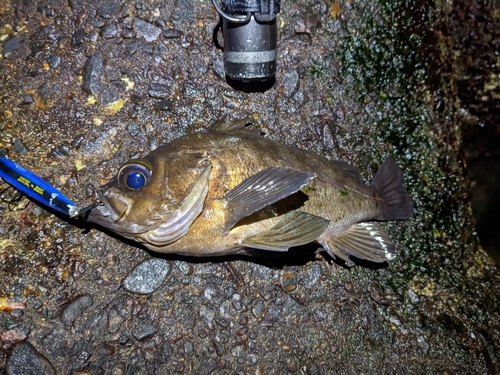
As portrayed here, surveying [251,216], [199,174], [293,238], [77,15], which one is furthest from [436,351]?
[77,15]

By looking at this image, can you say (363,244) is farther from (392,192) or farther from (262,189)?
(262,189)

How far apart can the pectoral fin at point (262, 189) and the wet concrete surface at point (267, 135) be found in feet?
2.57

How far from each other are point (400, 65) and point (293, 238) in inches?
75.5

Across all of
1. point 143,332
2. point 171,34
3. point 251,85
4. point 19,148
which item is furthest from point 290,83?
point 143,332

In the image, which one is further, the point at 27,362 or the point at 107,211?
the point at 27,362

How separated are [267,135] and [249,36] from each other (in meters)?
0.77

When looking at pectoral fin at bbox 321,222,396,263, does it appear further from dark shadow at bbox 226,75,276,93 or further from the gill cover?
dark shadow at bbox 226,75,276,93

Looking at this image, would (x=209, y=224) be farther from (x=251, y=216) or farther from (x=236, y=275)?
(x=236, y=275)

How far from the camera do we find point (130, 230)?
220 cm

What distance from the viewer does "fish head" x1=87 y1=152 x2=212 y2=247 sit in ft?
7.16

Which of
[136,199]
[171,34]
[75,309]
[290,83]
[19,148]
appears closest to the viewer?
[136,199]

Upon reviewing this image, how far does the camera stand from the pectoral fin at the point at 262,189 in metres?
2.22

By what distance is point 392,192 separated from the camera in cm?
300

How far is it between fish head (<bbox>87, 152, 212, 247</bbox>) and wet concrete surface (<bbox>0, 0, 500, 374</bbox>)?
1.98 feet
